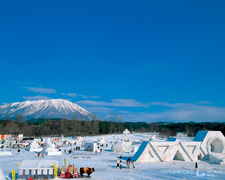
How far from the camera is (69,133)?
3295 inches

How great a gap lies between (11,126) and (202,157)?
71074 millimetres

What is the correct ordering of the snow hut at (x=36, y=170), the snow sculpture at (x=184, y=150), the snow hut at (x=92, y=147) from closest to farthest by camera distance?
1. the snow hut at (x=36, y=170)
2. the snow sculpture at (x=184, y=150)
3. the snow hut at (x=92, y=147)

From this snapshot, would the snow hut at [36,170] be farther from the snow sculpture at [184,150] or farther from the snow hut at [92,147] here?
the snow hut at [92,147]

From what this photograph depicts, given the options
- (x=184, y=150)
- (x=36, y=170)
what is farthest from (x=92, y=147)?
(x=36, y=170)

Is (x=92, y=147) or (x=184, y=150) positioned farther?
(x=92, y=147)

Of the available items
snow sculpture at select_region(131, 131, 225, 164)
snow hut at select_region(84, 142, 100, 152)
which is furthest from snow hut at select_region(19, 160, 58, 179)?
snow hut at select_region(84, 142, 100, 152)

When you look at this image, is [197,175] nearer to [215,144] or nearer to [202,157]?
[202,157]

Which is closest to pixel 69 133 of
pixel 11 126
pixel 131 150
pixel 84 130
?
pixel 84 130

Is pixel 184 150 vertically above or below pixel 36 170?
above

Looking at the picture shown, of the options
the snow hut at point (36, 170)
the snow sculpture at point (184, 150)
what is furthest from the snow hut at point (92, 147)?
the snow hut at point (36, 170)

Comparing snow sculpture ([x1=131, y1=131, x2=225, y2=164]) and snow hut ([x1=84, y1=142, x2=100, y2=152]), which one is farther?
snow hut ([x1=84, y1=142, x2=100, y2=152])

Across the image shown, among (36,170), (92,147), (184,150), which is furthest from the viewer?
(92,147)

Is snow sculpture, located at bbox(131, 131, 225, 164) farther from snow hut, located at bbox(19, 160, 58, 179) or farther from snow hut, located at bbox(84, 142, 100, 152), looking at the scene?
snow hut, located at bbox(84, 142, 100, 152)

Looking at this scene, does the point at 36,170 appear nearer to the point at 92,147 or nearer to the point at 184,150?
the point at 184,150
